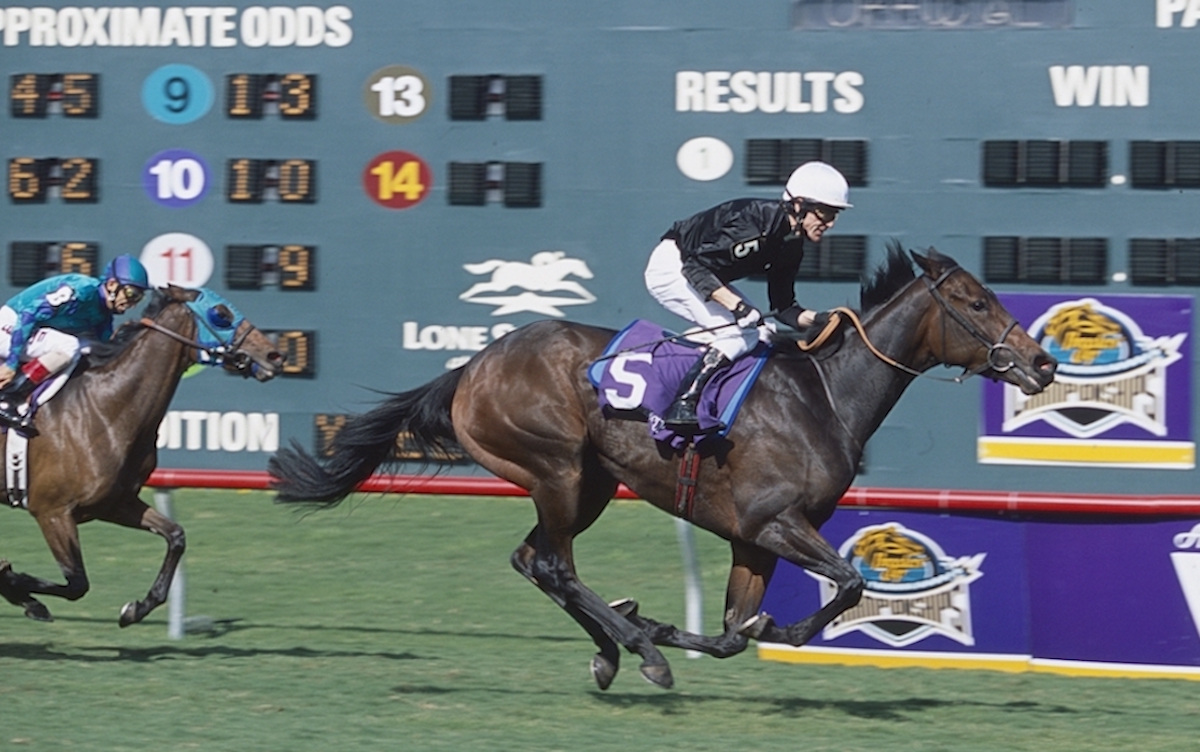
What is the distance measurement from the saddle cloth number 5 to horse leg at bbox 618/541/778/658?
1.86 ft

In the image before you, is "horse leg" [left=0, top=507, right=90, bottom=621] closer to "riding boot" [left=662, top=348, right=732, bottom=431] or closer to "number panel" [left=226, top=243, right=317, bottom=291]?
"riding boot" [left=662, top=348, right=732, bottom=431]

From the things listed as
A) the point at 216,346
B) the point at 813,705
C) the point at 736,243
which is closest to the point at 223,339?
the point at 216,346

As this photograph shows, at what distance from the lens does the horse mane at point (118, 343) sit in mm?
7090

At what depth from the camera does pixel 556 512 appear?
6.25 meters

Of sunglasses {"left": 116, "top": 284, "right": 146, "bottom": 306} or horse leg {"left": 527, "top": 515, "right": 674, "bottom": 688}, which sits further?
sunglasses {"left": 116, "top": 284, "right": 146, "bottom": 306}

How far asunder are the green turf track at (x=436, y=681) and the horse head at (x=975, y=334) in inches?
42.8

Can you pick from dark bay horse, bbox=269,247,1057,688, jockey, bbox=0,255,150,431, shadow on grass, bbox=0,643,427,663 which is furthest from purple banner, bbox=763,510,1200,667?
jockey, bbox=0,255,150,431

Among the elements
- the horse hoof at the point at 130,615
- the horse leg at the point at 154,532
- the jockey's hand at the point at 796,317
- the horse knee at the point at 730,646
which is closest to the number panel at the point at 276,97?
the horse leg at the point at 154,532

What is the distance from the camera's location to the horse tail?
21.3ft

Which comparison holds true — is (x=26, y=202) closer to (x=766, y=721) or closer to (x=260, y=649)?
(x=260, y=649)

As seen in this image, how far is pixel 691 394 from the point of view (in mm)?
5973

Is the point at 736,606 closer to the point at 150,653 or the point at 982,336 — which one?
the point at 982,336

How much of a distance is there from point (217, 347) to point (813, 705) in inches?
103

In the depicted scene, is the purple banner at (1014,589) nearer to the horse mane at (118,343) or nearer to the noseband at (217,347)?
the noseband at (217,347)
